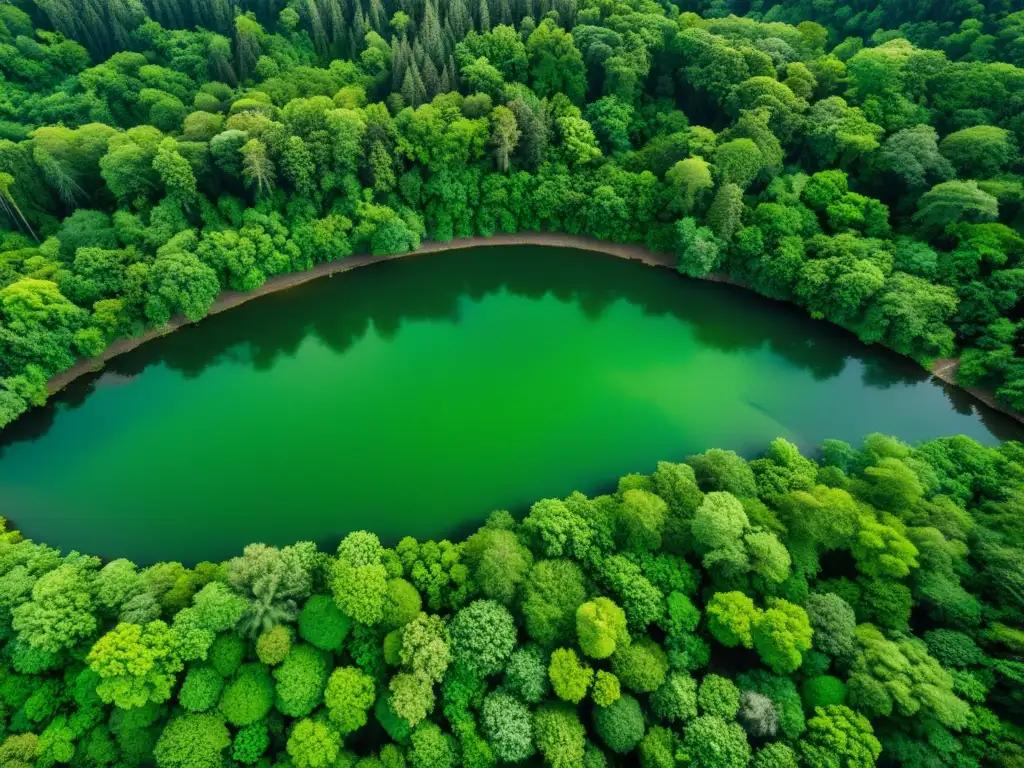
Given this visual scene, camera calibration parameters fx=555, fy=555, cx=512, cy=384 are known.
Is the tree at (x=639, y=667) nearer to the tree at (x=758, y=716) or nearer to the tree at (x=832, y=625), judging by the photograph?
the tree at (x=758, y=716)

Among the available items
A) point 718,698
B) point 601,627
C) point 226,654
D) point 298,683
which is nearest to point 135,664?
point 226,654

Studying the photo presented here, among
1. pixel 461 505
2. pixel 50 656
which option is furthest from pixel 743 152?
pixel 50 656

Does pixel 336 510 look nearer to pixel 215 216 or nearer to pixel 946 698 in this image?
pixel 215 216

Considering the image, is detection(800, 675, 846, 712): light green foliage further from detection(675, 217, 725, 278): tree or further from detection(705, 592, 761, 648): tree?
detection(675, 217, 725, 278): tree

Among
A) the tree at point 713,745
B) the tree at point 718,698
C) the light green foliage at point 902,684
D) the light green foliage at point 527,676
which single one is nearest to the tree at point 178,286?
the light green foliage at point 527,676

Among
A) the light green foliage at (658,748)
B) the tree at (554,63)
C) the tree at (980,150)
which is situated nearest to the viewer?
the light green foliage at (658,748)

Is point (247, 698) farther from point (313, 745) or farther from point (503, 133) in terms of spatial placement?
point (503, 133)
